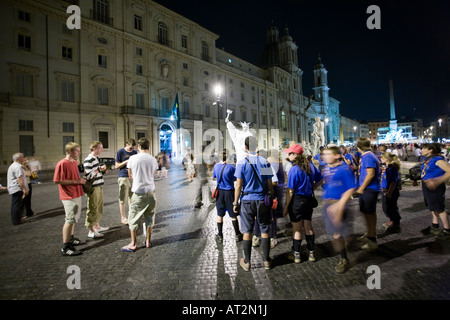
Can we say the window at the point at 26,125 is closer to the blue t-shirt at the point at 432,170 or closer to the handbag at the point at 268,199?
the handbag at the point at 268,199

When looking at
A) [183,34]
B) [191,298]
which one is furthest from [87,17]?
[191,298]

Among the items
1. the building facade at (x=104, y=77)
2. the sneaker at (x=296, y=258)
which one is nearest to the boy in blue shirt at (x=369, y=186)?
the sneaker at (x=296, y=258)

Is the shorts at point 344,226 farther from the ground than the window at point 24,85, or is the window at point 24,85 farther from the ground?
the window at point 24,85

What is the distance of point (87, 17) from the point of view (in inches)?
957

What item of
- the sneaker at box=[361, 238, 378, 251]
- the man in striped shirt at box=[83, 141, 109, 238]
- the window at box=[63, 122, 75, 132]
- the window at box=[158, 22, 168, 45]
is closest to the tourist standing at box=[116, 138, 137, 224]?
the man in striped shirt at box=[83, 141, 109, 238]

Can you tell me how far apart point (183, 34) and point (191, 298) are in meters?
38.0

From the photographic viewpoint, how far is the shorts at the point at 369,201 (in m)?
3.99

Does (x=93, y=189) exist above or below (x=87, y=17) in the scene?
below

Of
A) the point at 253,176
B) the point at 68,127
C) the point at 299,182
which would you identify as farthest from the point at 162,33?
the point at 299,182

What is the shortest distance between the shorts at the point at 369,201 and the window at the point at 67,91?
2732cm

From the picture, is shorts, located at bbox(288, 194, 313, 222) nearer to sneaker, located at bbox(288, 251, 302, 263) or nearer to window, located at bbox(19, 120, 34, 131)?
sneaker, located at bbox(288, 251, 302, 263)

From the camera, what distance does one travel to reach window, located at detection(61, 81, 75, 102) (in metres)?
23.0

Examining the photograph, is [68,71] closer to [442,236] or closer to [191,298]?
[191,298]

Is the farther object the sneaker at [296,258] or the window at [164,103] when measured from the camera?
the window at [164,103]
